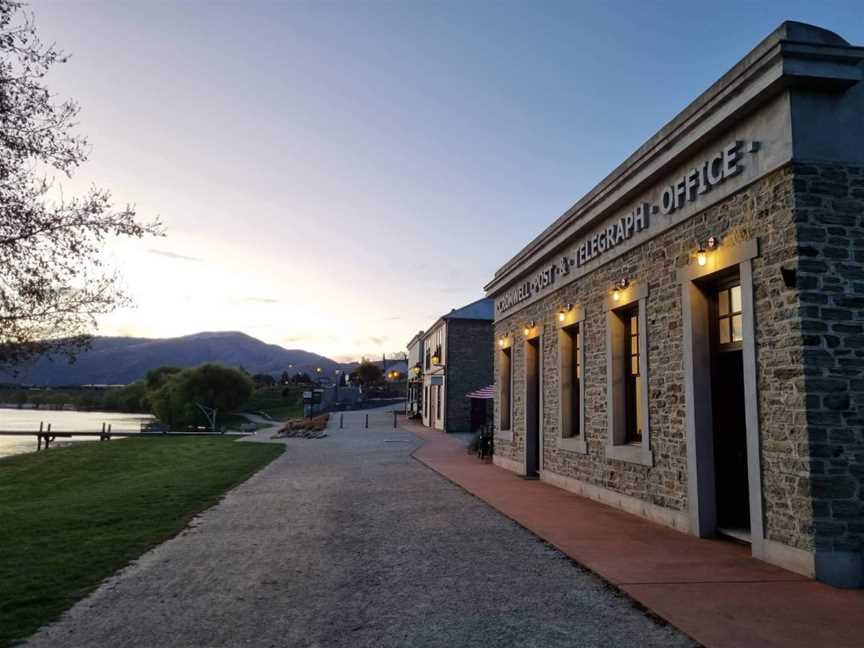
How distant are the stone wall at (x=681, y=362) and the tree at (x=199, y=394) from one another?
191 feet

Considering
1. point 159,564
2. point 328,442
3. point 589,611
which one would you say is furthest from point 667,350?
point 328,442

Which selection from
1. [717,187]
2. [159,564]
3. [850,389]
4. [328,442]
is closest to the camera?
[850,389]

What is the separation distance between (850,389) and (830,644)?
2.77 m

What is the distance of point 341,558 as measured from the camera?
6.64 meters

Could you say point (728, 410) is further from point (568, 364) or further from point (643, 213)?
point (568, 364)

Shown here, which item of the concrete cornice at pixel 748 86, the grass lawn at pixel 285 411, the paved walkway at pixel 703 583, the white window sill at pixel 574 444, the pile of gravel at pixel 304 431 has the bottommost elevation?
the grass lawn at pixel 285 411

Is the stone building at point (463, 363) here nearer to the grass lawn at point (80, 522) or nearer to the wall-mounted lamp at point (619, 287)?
the grass lawn at point (80, 522)

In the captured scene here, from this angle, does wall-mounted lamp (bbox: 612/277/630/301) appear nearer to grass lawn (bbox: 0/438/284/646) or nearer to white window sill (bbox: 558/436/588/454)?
white window sill (bbox: 558/436/588/454)

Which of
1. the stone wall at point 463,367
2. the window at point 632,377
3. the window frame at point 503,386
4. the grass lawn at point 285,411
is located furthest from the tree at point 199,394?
the window at point 632,377

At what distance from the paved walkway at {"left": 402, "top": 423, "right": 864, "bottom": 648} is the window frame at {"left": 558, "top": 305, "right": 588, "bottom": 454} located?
2.43 m

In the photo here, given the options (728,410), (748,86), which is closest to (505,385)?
(728,410)

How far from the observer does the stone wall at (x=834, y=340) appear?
5707mm

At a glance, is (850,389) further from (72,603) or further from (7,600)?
(7,600)

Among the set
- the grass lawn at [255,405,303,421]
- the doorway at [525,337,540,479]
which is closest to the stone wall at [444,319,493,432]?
the doorway at [525,337,540,479]
